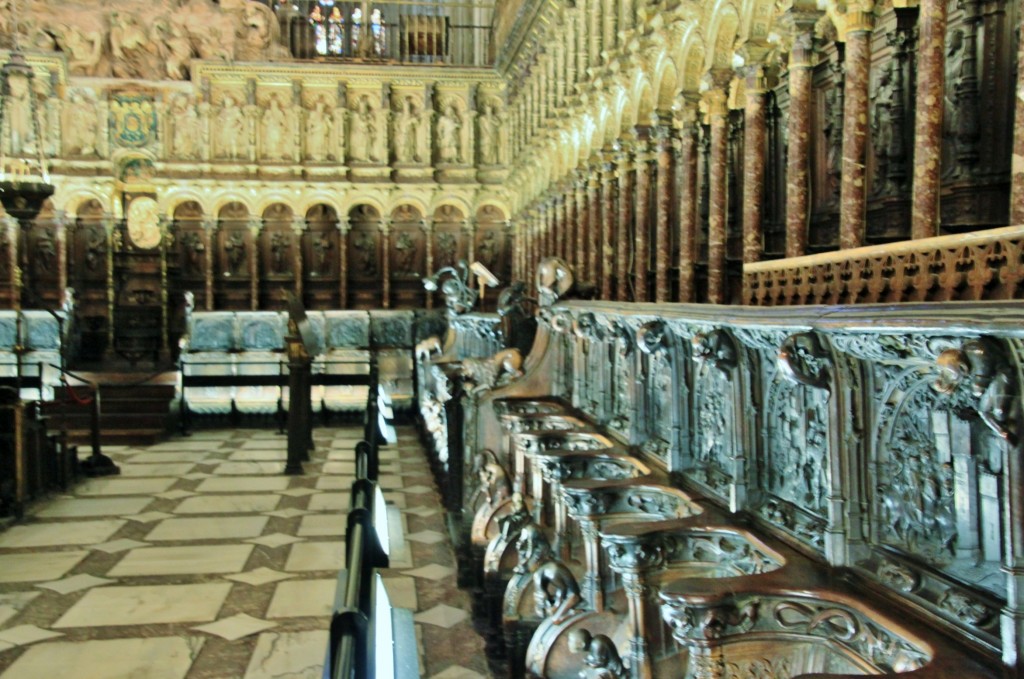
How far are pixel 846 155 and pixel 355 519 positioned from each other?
331 cm

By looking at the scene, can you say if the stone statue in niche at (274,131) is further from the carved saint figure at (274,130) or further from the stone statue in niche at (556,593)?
the stone statue in niche at (556,593)

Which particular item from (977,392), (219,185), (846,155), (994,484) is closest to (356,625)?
(977,392)

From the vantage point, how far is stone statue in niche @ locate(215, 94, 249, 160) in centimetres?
1562

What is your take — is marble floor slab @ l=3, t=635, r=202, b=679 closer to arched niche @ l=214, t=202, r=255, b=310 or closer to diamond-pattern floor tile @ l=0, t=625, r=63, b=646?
diamond-pattern floor tile @ l=0, t=625, r=63, b=646

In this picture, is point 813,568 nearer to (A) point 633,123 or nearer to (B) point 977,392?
(B) point 977,392

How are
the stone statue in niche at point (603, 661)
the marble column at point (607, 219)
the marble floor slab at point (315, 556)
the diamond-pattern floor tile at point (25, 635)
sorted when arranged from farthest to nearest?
1. the marble column at point (607, 219)
2. the marble floor slab at point (315, 556)
3. the diamond-pattern floor tile at point (25, 635)
4. the stone statue in niche at point (603, 661)

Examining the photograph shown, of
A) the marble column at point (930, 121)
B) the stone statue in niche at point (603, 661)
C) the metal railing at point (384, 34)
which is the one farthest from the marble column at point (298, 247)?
the stone statue in niche at point (603, 661)

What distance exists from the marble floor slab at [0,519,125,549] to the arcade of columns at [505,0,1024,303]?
4.45m

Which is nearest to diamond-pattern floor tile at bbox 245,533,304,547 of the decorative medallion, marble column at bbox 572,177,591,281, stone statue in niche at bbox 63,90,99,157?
marble column at bbox 572,177,591,281

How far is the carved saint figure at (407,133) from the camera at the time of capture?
1599cm

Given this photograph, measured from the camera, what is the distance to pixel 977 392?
1657 millimetres

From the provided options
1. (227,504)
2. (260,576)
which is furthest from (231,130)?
(260,576)

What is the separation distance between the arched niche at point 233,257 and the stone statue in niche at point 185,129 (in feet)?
3.64

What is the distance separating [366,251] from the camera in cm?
1644
